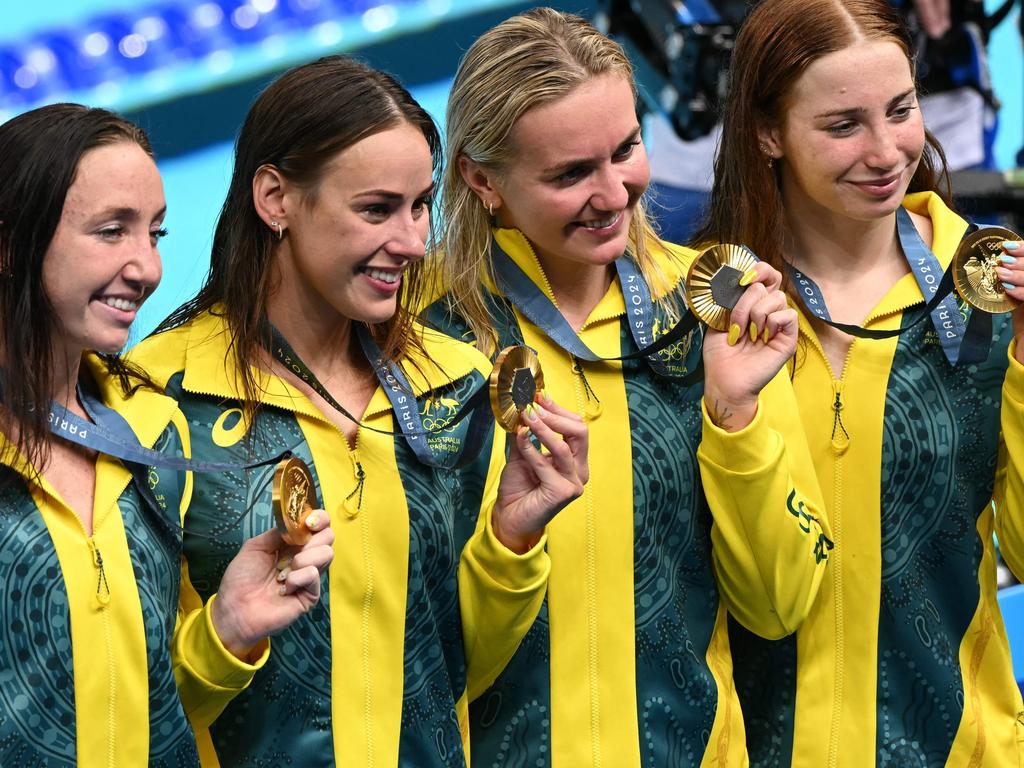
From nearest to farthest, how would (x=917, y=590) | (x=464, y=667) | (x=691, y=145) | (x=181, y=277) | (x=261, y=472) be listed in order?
1. (x=261, y=472)
2. (x=464, y=667)
3. (x=917, y=590)
4. (x=691, y=145)
5. (x=181, y=277)

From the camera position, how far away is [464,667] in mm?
2518

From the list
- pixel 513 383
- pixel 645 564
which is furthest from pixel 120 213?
pixel 645 564

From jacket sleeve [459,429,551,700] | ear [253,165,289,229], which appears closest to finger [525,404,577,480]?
jacket sleeve [459,429,551,700]

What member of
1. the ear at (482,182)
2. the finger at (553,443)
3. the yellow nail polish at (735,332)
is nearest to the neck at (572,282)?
the ear at (482,182)

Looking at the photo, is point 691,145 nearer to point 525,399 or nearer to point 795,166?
point 795,166

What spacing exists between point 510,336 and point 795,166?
0.53m

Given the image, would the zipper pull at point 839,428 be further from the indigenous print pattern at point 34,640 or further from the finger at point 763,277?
the indigenous print pattern at point 34,640

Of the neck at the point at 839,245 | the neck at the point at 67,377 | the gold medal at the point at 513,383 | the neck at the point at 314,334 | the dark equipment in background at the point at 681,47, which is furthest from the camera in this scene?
the dark equipment in background at the point at 681,47

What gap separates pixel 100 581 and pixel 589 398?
0.79 metres

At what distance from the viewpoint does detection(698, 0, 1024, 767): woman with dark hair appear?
8.75 feet

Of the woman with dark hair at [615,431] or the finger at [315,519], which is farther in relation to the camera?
the woman with dark hair at [615,431]

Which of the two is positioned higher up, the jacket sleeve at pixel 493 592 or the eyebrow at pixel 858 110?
the eyebrow at pixel 858 110

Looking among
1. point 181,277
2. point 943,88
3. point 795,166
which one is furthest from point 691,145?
point 795,166

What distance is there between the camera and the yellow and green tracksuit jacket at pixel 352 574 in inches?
92.0
